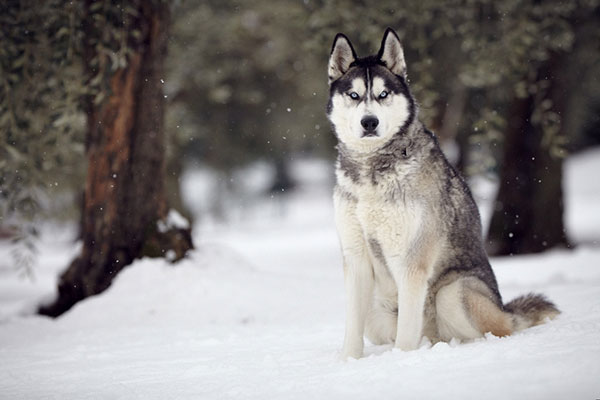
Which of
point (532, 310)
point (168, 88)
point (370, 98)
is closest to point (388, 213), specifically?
point (370, 98)

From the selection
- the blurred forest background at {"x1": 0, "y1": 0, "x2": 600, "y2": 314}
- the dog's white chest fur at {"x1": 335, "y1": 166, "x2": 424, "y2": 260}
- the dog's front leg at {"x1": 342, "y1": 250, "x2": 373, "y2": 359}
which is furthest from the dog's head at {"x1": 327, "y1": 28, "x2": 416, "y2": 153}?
the blurred forest background at {"x1": 0, "y1": 0, "x2": 600, "y2": 314}

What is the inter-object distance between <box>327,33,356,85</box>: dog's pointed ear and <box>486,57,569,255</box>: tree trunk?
6.50 meters

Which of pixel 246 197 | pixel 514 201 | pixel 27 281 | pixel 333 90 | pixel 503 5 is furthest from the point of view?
pixel 246 197

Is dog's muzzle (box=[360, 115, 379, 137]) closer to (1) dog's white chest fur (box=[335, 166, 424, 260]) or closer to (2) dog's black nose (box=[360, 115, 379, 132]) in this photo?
(2) dog's black nose (box=[360, 115, 379, 132])

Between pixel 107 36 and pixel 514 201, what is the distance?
7046 millimetres

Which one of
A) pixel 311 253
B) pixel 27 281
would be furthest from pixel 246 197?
pixel 27 281

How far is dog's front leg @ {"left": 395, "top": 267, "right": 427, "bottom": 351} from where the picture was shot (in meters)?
3.69

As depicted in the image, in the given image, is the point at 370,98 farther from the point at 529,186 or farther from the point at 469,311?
the point at 529,186

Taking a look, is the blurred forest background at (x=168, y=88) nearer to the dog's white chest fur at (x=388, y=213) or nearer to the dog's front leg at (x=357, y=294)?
the dog's white chest fur at (x=388, y=213)

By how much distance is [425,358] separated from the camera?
A: 3.30 m

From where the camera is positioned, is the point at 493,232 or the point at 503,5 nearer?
the point at 503,5

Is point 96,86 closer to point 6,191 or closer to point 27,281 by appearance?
point 6,191

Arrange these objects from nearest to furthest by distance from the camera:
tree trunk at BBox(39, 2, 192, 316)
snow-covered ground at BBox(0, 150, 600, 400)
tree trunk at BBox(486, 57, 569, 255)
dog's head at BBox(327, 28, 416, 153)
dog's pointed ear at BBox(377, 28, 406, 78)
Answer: snow-covered ground at BBox(0, 150, 600, 400) → dog's head at BBox(327, 28, 416, 153) → dog's pointed ear at BBox(377, 28, 406, 78) → tree trunk at BBox(39, 2, 192, 316) → tree trunk at BBox(486, 57, 569, 255)

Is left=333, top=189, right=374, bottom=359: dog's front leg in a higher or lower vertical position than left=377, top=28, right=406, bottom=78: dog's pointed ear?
lower
